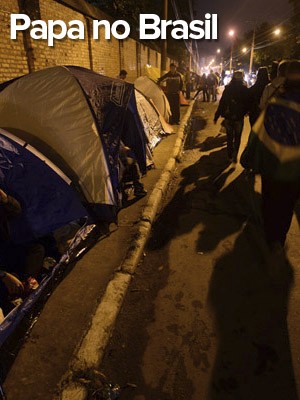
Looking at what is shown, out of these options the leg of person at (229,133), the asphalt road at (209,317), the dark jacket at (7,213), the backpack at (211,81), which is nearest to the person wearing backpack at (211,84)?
the backpack at (211,81)

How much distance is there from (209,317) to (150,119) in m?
6.85

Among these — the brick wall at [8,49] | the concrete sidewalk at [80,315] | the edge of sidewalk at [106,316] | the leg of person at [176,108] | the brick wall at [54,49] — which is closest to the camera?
the edge of sidewalk at [106,316]

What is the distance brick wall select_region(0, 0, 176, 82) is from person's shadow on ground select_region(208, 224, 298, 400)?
5.79 metres

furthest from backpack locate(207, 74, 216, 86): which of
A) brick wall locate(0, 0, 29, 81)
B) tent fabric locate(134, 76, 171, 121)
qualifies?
brick wall locate(0, 0, 29, 81)

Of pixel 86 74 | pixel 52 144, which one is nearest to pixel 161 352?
pixel 52 144

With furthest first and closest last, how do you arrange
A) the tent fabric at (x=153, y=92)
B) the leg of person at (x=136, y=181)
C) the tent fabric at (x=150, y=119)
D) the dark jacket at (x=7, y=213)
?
the tent fabric at (x=153, y=92), the tent fabric at (x=150, y=119), the leg of person at (x=136, y=181), the dark jacket at (x=7, y=213)

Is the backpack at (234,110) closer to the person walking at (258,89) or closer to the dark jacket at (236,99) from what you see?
the dark jacket at (236,99)

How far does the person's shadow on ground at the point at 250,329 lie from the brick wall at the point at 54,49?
19.0ft

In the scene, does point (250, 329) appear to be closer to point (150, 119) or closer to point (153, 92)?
point (150, 119)

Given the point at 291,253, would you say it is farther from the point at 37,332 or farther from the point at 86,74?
the point at 86,74

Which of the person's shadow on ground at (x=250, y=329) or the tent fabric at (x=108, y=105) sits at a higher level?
the tent fabric at (x=108, y=105)

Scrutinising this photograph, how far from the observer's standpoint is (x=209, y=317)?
3156 mm

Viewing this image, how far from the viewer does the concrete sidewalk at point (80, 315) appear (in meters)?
2.53

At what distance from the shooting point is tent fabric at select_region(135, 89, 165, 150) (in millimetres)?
8401
